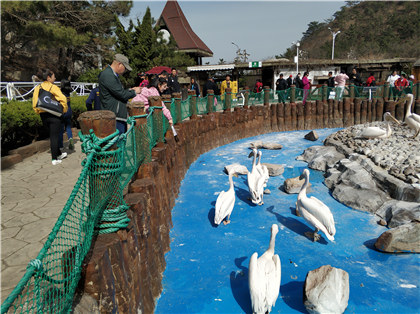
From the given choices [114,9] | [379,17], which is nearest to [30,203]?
[114,9]

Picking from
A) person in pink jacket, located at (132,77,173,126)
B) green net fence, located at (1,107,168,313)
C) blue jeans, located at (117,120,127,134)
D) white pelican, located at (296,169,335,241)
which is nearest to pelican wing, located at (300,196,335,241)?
white pelican, located at (296,169,335,241)

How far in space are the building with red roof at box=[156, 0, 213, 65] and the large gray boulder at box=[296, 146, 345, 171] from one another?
1753 cm

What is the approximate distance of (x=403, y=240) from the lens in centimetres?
538

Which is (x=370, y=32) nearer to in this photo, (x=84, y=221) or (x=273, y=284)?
(x=273, y=284)

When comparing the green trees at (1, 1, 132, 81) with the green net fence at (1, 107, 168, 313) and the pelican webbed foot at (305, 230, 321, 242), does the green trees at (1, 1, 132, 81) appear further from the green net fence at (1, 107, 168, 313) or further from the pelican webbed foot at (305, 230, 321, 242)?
the pelican webbed foot at (305, 230, 321, 242)

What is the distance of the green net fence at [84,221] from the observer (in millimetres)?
1855

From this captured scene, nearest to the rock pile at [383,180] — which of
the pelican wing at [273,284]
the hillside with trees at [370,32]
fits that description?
the pelican wing at [273,284]

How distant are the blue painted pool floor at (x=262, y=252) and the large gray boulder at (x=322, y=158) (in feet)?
5.90

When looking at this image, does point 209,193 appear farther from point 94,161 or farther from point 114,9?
point 114,9

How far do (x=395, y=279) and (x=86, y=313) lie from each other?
4473 millimetres

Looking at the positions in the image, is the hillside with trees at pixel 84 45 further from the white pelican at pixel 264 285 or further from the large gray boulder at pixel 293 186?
the white pelican at pixel 264 285

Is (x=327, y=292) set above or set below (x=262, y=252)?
above

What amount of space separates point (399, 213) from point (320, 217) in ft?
6.34

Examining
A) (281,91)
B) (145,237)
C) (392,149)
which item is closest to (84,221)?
(145,237)
